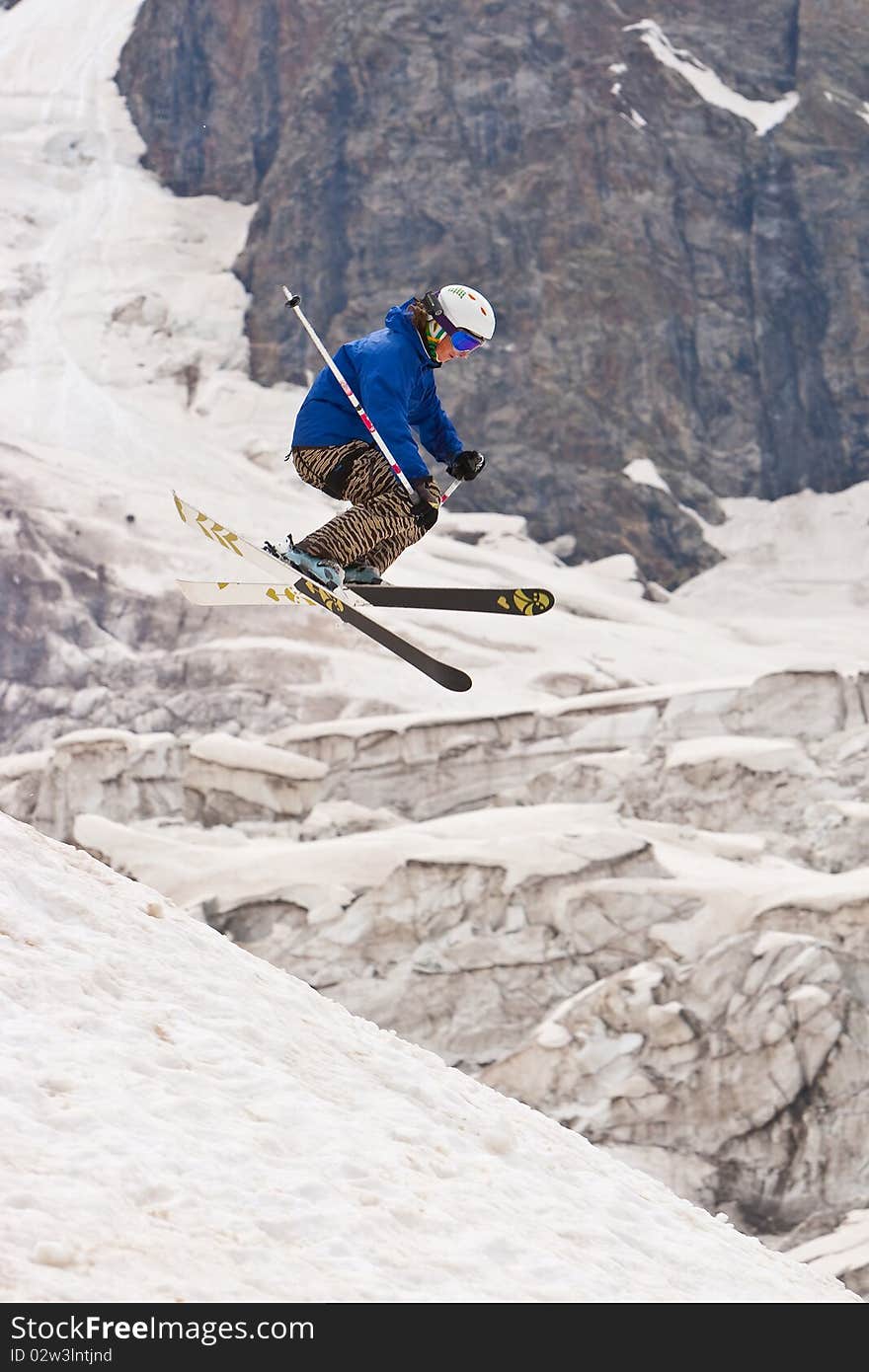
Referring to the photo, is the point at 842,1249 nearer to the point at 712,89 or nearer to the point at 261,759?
the point at 261,759

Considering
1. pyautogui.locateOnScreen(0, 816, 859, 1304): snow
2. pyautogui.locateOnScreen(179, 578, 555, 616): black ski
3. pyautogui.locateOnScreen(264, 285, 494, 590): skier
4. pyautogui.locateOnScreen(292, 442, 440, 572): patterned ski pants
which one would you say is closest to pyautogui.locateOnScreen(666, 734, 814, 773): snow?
pyautogui.locateOnScreen(179, 578, 555, 616): black ski

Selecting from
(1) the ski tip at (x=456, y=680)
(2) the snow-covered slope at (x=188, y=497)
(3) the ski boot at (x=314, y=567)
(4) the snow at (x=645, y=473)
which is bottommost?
(4) the snow at (x=645, y=473)

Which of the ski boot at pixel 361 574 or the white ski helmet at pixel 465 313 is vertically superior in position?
the white ski helmet at pixel 465 313

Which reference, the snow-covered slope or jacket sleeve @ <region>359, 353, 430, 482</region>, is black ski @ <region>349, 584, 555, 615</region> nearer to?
jacket sleeve @ <region>359, 353, 430, 482</region>

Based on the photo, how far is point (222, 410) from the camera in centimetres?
6147

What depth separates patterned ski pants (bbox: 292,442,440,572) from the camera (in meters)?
10.1

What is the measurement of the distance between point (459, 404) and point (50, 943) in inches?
2309

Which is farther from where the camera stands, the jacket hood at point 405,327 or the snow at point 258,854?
the jacket hood at point 405,327

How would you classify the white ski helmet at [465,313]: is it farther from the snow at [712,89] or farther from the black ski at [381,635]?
the snow at [712,89]

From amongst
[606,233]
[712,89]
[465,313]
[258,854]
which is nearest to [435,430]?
[465,313]

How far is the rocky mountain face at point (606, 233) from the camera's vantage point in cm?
6525

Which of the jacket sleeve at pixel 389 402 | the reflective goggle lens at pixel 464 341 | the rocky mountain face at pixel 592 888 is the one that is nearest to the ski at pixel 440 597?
the jacket sleeve at pixel 389 402
